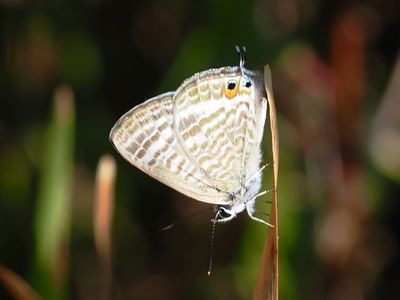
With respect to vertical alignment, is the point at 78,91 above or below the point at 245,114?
below

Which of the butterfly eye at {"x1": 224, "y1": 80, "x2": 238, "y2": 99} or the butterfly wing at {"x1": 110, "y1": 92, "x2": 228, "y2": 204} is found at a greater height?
the butterfly eye at {"x1": 224, "y1": 80, "x2": 238, "y2": 99}

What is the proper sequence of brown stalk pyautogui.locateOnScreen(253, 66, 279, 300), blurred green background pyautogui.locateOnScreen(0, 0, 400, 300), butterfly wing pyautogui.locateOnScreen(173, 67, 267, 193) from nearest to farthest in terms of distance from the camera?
brown stalk pyautogui.locateOnScreen(253, 66, 279, 300) → butterfly wing pyautogui.locateOnScreen(173, 67, 267, 193) → blurred green background pyautogui.locateOnScreen(0, 0, 400, 300)

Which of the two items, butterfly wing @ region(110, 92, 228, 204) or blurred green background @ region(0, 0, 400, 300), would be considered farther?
blurred green background @ region(0, 0, 400, 300)

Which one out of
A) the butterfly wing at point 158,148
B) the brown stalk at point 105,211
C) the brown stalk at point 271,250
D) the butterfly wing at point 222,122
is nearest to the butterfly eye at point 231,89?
the butterfly wing at point 222,122

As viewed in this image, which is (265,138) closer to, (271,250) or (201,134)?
(201,134)

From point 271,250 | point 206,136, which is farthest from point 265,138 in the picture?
point 271,250

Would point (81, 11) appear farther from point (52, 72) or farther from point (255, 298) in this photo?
point (255, 298)

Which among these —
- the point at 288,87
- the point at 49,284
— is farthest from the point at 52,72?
the point at 49,284

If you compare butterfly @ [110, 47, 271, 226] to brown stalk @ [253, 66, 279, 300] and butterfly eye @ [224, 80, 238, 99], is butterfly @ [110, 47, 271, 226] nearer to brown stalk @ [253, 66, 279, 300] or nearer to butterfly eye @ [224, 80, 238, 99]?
butterfly eye @ [224, 80, 238, 99]

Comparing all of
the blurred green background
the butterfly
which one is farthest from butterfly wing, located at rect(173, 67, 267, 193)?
the blurred green background
